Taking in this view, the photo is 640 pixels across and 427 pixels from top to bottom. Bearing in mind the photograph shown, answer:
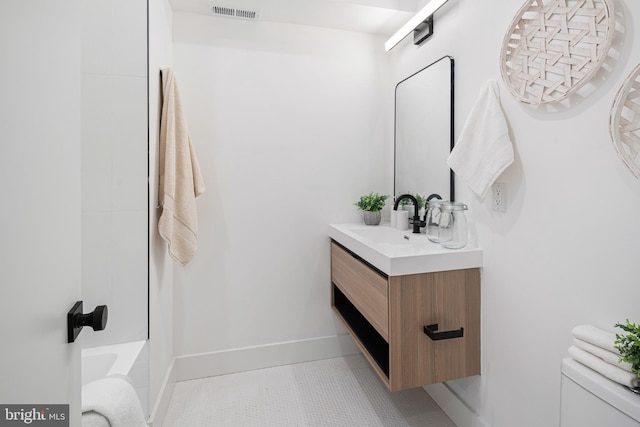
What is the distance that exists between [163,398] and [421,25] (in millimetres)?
2532

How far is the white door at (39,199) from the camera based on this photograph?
507 millimetres

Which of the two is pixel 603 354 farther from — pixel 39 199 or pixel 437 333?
pixel 39 199

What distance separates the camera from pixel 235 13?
82.3 inches

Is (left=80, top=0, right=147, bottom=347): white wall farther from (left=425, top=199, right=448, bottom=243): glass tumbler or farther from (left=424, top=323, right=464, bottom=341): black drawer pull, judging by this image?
(left=425, top=199, right=448, bottom=243): glass tumbler

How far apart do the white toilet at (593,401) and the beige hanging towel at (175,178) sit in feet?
5.51

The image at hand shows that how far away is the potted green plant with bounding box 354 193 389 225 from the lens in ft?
7.55

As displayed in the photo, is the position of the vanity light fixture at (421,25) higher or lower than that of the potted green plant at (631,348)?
higher

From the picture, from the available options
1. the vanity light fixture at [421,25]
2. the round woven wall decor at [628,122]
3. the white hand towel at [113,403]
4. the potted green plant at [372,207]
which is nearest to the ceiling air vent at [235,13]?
the vanity light fixture at [421,25]

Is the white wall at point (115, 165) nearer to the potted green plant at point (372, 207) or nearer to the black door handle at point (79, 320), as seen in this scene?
the black door handle at point (79, 320)

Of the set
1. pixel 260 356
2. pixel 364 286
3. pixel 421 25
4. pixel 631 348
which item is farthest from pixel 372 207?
pixel 631 348

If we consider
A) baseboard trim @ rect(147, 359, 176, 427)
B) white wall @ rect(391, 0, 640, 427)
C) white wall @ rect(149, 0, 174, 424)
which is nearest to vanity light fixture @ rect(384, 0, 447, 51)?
white wall @ rect(391, 0, 640, 427)

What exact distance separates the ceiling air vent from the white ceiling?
0.03m

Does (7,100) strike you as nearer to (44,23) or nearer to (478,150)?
(44,23)

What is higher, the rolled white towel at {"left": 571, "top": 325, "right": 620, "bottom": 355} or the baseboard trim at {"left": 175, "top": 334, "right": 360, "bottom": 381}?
the rolled white towel at {"left": 571, "top": 325, "right": 620, "bottom": 355}
